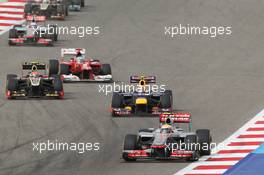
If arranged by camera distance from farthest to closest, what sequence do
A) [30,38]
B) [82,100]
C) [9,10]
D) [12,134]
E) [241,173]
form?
[9,10]
[30,38]
[82,100]
[12,134]
[241,173]

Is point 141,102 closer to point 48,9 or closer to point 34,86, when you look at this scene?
point 34,86

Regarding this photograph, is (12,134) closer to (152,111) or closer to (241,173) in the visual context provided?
(152,111)

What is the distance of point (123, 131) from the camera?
40594 mm

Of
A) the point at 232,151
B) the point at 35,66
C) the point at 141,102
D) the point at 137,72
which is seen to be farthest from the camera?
the point at 137,72

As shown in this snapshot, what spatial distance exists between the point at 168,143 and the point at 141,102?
21.4ft

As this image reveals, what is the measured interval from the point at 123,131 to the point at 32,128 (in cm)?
292

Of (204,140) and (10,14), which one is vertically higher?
(10,14)

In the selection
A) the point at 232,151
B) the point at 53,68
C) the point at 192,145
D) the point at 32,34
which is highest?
the point at 32,34

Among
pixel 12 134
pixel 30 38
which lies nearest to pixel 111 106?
pixel 12 134

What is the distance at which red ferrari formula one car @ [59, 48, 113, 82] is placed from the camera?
1971 inches

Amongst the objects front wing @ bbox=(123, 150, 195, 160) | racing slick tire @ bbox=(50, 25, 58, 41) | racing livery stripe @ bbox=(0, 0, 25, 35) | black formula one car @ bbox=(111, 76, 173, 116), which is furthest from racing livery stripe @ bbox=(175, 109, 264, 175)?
racing livery stripe @ bbox=(0, 0, 25, 35)

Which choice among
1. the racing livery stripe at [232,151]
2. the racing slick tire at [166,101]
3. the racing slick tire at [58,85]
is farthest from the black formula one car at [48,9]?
the racing livery stripe at [232,151]

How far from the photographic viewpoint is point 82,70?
50.3 m

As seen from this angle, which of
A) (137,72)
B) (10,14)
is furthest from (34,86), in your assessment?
(10,14)
